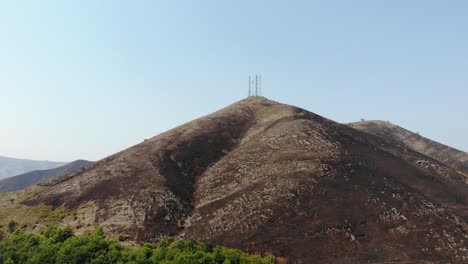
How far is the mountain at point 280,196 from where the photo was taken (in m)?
57.6

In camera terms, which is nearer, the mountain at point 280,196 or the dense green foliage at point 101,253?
the dense green foliage at point 101,253

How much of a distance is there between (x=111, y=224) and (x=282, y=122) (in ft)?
168

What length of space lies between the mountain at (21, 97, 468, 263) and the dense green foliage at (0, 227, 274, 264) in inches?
312

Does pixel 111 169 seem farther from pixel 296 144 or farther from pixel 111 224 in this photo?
pixel 296 144

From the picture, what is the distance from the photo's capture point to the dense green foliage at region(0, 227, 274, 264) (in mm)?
46344

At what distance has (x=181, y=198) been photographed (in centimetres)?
7338

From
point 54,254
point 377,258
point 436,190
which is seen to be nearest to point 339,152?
point 436,190

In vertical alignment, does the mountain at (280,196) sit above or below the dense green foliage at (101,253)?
above

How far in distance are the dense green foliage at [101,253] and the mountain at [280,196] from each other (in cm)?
793

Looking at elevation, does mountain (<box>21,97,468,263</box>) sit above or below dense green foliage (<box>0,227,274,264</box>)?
above

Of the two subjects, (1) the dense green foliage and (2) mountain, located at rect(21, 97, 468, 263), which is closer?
(1) the dense green foliage

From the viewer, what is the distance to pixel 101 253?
49781mm

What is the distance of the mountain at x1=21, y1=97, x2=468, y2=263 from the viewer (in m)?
57.6

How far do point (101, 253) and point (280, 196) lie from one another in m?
30.1
